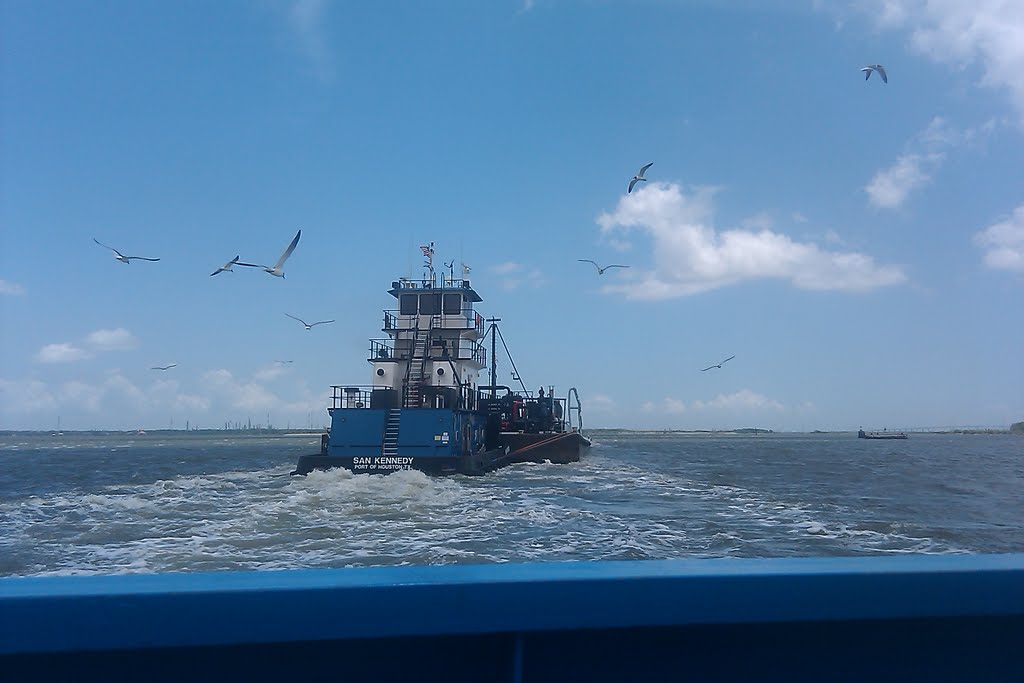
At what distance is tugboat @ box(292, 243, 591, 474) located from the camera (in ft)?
70.8

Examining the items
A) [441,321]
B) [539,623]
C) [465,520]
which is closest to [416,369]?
[441,321]

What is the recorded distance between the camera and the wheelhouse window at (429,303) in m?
29.7

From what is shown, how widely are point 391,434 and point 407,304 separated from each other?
8989mm

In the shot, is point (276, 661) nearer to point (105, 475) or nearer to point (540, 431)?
point (105, 475)

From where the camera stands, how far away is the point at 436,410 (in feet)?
71.4

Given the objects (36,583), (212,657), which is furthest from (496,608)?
(36,583)

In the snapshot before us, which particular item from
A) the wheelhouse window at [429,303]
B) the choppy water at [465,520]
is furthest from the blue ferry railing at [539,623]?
the wheelhouse window at [429,303]

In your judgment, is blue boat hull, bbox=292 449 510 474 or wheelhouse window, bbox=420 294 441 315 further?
wheelhouse window, bbox=420 294 441 315

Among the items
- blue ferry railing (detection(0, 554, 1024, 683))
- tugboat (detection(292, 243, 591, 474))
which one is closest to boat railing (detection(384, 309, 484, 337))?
tugboat (detection(292, 243, 591, 474))

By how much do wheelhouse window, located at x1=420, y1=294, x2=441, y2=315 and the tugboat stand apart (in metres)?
0.04

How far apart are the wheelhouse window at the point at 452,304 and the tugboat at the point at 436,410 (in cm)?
4

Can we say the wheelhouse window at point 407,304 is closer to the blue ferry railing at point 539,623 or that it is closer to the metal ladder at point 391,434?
the metal ladder at point 391,434

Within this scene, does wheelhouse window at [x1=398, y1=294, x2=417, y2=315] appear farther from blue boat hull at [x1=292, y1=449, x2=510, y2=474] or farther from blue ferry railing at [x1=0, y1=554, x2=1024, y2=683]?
blue ferry railing at [x1=0, y1=554, x2=1024, y2=683]

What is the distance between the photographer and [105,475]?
26703 mm
